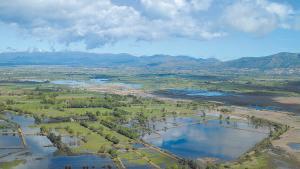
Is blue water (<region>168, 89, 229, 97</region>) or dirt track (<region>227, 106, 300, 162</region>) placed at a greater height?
blue water (<region>168, 89, 229, 97</region>)

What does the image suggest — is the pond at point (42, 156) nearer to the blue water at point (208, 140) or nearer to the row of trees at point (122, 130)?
the row of trees at point (122, 130)

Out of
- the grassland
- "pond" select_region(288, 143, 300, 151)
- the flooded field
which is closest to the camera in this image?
the grassland

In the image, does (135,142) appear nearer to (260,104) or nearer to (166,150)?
(166,150)

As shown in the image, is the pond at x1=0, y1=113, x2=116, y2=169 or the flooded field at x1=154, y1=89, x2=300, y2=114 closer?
the pond at x1=0, y1=113, x2=116, y2=169

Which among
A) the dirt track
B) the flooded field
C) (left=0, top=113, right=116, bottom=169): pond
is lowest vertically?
(left=0, top=113, right=116, bottom=169): pond

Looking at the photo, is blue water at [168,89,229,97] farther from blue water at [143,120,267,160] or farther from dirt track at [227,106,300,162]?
blue water at [143,120,267,160]

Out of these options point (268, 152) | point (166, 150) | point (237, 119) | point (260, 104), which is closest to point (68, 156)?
point (166, 150)

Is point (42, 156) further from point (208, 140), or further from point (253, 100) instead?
point (253, 100)

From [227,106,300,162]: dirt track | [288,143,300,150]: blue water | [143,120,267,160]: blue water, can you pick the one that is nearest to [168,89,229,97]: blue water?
[227,106,300,162]: dirt track
